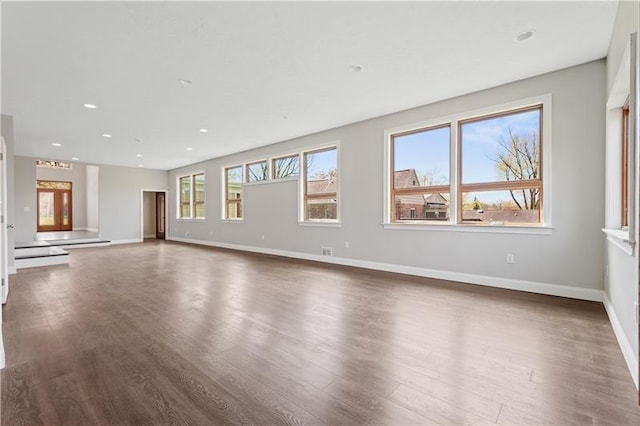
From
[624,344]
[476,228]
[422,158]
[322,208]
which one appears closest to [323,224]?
[322,208]

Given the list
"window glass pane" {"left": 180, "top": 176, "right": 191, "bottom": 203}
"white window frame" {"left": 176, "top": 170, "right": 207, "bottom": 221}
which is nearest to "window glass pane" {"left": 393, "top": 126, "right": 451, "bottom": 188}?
"white window frame" {"left": 176, "top": 170, "right": 207, "bottom": 221}

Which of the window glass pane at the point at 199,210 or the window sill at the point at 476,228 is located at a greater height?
the window glass pane at the point at 199,210

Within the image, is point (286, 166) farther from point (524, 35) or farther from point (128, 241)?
point (128, 241)

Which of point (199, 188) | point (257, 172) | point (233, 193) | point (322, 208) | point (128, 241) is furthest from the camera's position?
point (128, 241)

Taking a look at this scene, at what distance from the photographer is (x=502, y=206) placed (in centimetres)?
423

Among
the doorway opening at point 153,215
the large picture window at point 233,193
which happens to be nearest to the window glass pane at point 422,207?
the large picture window at point 233,193

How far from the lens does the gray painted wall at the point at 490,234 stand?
11.6ft

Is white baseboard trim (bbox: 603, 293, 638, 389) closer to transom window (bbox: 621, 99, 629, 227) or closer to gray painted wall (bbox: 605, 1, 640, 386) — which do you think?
gray painted wall (bbox: 605, 1, 640, 386)

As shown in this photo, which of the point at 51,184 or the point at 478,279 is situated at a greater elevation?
the point at 51,184

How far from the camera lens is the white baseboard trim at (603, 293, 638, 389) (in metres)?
1.95

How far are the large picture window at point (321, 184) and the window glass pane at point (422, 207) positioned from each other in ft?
4.70

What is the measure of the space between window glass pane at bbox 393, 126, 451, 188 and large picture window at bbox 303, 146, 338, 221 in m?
1.40

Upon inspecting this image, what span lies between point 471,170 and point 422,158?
0.83 meters

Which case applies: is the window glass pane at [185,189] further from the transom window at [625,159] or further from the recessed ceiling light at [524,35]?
the transom window at [625,159]
